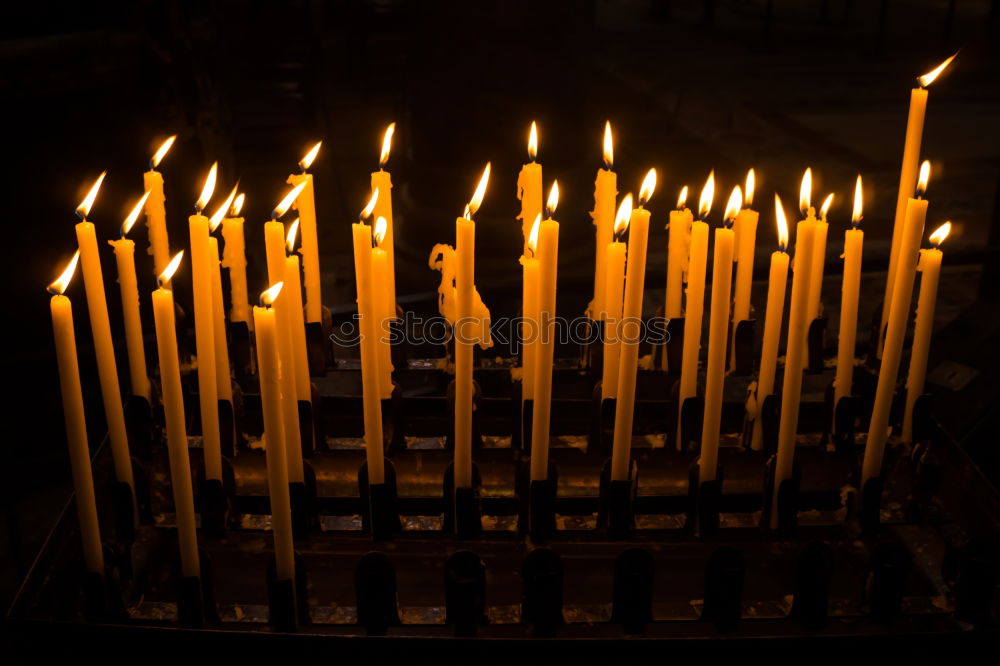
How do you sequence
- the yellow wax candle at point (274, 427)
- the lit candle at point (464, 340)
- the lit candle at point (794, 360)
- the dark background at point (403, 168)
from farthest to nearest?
the dark background at point (403, 168), the lit candle at point (794, 360), the lit candle at point (464, 340), the yellow wax candle at point (274, 427)

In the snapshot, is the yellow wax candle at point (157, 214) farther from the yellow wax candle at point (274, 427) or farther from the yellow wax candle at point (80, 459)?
the yellow wax candle at point (274, 427)

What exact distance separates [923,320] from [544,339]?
1.87 ft

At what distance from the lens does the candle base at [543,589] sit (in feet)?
3.75

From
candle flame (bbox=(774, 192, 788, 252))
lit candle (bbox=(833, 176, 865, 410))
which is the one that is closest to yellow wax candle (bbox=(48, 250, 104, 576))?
candle flame (bbox=(774, 192, 788, 252))

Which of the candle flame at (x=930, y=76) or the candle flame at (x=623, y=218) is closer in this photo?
the candle flame at (x=623, y=218)

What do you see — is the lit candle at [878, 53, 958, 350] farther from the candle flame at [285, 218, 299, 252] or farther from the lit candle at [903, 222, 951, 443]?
the candle flame at [285, 218, 299, 252]

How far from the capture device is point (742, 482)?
1.49 m

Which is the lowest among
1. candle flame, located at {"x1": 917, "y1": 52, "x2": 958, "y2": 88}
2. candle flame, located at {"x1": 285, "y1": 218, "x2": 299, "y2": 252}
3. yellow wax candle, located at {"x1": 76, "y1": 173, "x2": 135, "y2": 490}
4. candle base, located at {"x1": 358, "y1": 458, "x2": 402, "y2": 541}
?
candle base, located at {"x1": 358, "y1": 458, "x2": 402, "y2": 541}

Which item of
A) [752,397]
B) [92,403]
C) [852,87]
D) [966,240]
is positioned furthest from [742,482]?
[852,87]

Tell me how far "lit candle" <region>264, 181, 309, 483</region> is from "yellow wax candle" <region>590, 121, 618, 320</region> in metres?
0.48

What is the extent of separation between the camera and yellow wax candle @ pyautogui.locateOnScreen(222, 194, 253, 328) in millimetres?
1572

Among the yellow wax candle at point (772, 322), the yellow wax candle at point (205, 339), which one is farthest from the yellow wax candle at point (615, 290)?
the yellow wax candle at point (205, 339)

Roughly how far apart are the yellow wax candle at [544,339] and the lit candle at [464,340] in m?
0.08

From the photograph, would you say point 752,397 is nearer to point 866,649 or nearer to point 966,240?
point 866,649
